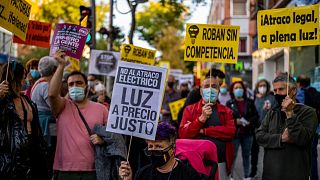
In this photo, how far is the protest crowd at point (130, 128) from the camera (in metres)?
5.07

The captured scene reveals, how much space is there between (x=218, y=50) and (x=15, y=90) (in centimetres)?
286

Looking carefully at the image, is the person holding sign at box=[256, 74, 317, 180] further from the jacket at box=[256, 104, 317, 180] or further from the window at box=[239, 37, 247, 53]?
the window at box=[239, 37, 247, 53]

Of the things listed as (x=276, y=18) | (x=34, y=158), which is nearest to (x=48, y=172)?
(x=34, y=158)

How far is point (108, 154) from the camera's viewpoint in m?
5.88

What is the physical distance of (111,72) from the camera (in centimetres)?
1277

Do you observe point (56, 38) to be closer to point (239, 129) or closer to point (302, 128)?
point (302, 128)

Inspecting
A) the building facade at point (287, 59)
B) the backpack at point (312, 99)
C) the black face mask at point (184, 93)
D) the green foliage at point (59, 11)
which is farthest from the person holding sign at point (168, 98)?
the green foliage at point (59, 11)

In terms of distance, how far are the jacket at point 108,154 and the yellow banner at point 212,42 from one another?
1.90 metres

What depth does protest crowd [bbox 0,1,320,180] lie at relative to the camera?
5.07 metres

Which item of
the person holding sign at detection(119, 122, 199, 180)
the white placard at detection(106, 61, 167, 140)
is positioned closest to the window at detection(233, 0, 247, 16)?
the white placard at detection(106, 61, 167, 140)

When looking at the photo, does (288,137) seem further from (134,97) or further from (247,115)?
(247,115)

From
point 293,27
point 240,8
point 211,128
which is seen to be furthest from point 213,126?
point 240,8

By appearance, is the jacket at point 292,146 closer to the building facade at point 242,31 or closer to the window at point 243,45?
the building facade at point 242,31

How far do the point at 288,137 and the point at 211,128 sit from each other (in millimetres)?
1284
